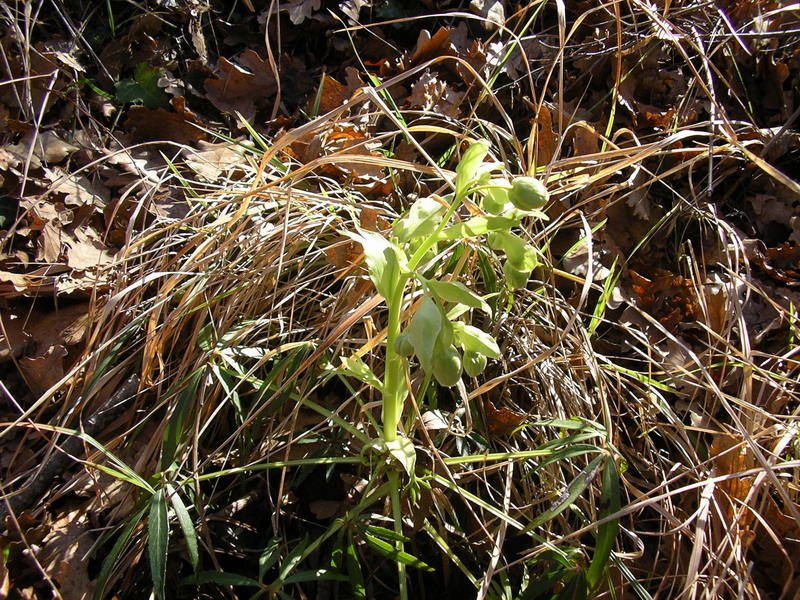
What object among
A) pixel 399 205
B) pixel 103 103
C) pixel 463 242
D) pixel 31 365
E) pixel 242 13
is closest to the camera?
pixel 463 242

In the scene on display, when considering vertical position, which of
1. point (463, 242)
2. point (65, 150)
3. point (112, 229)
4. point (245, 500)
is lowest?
point (245, 500)

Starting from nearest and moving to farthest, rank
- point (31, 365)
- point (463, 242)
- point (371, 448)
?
point (371, 448) < point (463, 242) < point (31, 365)

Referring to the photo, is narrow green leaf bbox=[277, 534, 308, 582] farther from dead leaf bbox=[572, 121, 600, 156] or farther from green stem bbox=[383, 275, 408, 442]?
dead leaf bbox=[572, 121, 600, 156]

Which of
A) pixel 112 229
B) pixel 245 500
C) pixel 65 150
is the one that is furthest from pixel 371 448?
pixel 65 150

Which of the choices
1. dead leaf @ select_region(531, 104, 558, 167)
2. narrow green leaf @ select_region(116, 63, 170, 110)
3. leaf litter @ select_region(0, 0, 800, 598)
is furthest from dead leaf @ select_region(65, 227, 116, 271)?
dead leaf @ select_region(531, 104, 558, 167)

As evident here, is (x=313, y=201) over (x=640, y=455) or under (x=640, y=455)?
over

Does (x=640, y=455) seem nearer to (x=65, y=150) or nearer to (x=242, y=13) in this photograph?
(x=65, y=150)

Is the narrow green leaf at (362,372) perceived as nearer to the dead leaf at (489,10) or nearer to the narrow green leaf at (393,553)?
the narrow green leaf at (393,553)
